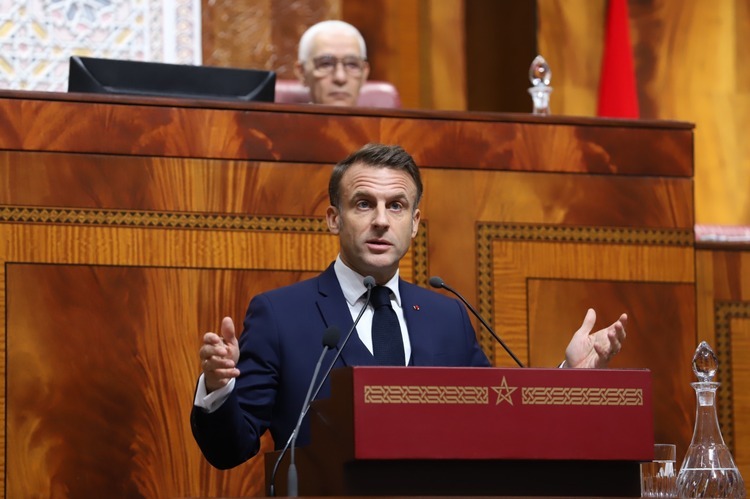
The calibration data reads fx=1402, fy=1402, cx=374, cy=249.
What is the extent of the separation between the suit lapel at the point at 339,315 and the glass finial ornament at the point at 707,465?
0.63 meters

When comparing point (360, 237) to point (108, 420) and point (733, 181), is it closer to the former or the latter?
point (108, 420)

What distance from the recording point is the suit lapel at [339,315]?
270 cm

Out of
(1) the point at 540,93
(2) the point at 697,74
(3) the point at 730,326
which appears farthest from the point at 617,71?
(3) the point at 730,326

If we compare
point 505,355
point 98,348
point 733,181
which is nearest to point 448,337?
point 505,355

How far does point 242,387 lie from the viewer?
271 centimetres

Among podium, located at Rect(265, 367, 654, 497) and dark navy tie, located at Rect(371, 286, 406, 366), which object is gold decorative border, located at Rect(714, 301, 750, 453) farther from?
podium, located at Rect(265, 367, 654, 497)

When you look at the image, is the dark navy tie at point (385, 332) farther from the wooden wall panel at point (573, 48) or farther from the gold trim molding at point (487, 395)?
the wooden wall panel at point (573, 48)

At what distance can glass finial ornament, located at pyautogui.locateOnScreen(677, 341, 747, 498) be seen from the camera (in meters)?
2.38

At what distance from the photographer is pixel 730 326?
12.8 feet

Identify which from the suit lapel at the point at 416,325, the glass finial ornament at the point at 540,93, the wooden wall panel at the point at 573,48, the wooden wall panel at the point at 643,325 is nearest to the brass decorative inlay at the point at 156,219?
the wooden wall panel at the point at 643,325

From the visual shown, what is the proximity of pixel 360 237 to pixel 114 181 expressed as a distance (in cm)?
89

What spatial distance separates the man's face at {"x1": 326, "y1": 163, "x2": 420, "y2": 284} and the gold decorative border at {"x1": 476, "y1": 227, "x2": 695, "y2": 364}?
0.78 metres

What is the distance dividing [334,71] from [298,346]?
71.2 inches

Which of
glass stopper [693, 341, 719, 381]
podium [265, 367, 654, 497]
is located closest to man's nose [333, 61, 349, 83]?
glass stopper [693, 341, 719, 381]
